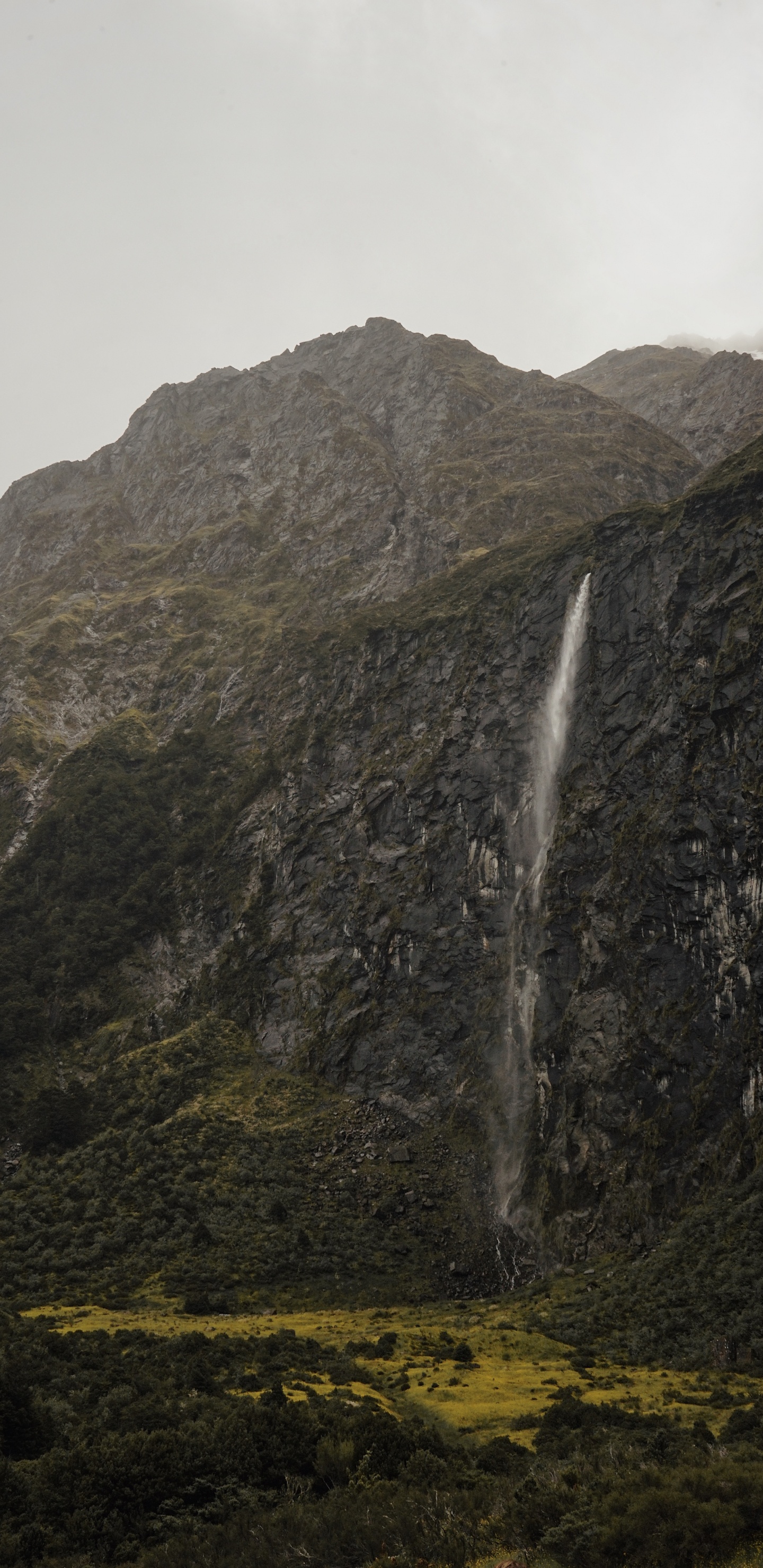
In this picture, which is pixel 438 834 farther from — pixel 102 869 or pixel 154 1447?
pixel 154 1447

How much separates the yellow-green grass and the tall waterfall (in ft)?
31.9

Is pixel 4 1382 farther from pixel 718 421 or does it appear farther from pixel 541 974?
pixel 718 421

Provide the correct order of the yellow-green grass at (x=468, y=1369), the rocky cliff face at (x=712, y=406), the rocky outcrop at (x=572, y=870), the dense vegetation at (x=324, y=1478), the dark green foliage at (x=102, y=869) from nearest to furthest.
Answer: the dense vegetation at (x=324, y=1478), the yellow-green grass at (x=468, y=1369), the rocky outcrop at (x=572, y=870), the dark green foliage at (x=102, y=869), the rocky cliff face at (x=712, y=406)

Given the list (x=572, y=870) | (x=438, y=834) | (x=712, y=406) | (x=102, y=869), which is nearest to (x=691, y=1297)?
(x=572, y=870)

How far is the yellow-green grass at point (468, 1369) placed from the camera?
30188mm

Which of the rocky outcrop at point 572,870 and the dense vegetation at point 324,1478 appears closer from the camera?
the dense vegetation at point 324,1478

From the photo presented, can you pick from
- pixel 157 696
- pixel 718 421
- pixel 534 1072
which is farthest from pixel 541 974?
pixel 718 421

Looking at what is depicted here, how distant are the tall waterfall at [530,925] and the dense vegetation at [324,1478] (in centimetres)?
2485

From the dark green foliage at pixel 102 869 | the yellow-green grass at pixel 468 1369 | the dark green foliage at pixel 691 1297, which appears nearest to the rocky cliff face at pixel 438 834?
the dark green foliage at pixel 102 869

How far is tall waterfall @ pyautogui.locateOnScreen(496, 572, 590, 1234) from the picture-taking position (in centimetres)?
5606

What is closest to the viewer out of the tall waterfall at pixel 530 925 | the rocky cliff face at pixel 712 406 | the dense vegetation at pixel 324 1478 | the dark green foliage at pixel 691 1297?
the dense vegetation at pixel 324 1478

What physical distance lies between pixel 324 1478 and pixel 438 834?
A: 5312 centimetres

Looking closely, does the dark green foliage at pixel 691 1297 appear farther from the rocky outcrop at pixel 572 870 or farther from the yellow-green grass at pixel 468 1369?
the rocky outcrop at pixel 572 870

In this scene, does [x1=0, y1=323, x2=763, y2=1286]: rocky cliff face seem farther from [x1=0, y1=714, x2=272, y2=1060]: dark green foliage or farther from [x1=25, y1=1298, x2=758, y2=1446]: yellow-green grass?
[x1=25, y1=1298, x2=758, y2=1446]: yellow-green grass
